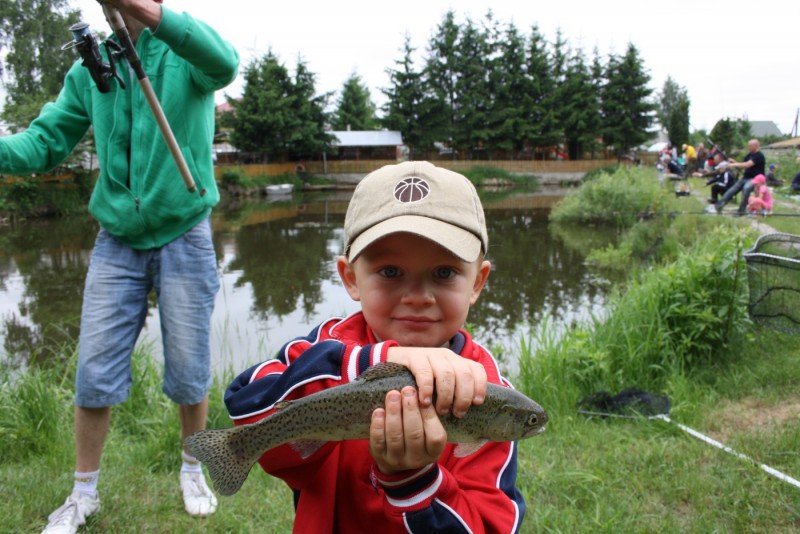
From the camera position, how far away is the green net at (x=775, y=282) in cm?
511

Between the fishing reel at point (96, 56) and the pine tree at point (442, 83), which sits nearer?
the fishing reel at point (96, 56)

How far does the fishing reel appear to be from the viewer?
319 cm

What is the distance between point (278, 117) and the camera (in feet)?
153

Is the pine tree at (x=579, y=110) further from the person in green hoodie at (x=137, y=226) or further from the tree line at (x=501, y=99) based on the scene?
the person in green hoodie at (x=137, y=226)

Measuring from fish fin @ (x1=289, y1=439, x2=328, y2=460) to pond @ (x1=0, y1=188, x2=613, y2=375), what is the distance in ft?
18.8

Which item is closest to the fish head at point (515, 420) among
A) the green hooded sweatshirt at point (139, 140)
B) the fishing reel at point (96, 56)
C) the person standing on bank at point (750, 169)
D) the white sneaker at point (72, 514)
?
the green hooded sweatshirt at point (139, 140)

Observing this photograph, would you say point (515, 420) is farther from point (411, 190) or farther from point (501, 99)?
point (501, 99)

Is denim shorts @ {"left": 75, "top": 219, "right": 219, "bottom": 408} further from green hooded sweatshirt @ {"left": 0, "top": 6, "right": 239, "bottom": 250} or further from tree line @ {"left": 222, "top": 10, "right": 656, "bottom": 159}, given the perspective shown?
tree line @ {"left": 222, "top": 10, "right": 656, "bottom": 159}

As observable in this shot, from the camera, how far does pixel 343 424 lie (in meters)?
1.52

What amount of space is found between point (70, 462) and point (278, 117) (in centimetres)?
4516

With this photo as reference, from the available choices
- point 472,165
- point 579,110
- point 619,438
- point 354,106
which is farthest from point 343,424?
point 354,106

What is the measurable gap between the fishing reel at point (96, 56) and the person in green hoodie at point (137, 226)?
0.07 meters

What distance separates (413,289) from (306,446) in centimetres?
54

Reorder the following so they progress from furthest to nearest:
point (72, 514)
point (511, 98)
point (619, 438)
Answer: point (511, 98), point (619, 438), point (72, 514)
